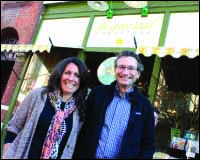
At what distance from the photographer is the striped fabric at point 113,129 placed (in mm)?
2633

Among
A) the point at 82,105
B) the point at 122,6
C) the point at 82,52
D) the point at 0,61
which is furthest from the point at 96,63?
the point at 82,105

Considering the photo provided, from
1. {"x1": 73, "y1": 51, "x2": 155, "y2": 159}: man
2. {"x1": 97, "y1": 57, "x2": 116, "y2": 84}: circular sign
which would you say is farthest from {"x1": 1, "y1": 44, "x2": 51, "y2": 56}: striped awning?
{"x1": 73, "y1": 51, "x2": 155, "y2": 159}: man

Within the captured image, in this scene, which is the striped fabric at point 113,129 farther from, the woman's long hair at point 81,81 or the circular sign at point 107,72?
the circular sign at point 107,72

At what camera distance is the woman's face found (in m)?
2.74

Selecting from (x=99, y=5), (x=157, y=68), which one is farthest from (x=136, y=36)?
(x=99, y=5)

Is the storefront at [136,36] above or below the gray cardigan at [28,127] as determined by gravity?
above

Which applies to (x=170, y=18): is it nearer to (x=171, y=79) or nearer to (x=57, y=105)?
(x=171, y=79)

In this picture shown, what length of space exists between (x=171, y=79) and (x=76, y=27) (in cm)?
291

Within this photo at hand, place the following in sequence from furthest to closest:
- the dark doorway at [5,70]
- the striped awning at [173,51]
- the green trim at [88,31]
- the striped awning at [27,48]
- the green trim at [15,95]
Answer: the dark doorway at [5,70]
the green trim at [15,95]
the green trim at [88,31]
the striped awning at [27,48]
the striped awning at [173,51]

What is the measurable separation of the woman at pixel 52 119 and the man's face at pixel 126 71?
31 centimetres

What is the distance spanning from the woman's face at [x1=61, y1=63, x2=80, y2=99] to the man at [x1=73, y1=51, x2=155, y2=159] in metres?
0.20

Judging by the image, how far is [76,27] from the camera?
8.61 meters

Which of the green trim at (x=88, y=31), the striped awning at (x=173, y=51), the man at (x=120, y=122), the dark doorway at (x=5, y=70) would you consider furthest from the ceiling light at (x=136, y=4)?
the dark doorway at (x=5, y=70)

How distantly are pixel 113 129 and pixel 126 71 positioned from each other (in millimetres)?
497
